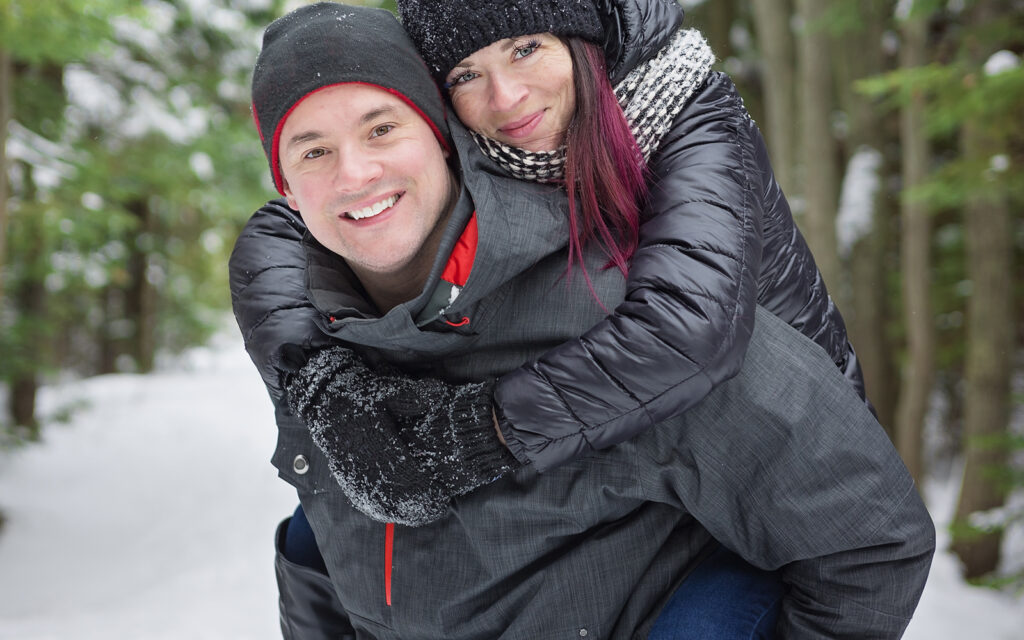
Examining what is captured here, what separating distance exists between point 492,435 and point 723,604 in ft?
1.94

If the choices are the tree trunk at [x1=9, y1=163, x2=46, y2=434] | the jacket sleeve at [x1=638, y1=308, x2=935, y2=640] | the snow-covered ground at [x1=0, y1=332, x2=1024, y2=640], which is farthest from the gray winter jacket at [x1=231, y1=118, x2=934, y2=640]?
the tree trunk at [x1=9, y1=163, x2=46, y2=434]

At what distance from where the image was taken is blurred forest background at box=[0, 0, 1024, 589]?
500cm

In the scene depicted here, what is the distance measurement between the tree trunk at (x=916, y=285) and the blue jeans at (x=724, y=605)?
5.90 metres

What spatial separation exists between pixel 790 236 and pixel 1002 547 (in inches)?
223

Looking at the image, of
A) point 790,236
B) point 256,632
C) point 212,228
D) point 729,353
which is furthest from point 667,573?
point 212,228

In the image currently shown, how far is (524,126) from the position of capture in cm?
203

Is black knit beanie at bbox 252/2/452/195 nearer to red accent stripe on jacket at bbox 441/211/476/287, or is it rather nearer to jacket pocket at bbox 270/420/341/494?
red accent stripe on jacket at bbox 441/211/476/287

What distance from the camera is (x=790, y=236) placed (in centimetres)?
201

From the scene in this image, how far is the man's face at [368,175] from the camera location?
5.94ft

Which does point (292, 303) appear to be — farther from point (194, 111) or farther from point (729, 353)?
point (194, 111)

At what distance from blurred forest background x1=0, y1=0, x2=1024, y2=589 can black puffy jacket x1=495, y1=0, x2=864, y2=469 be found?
8.49ft

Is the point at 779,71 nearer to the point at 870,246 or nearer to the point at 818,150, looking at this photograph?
the point at 818,150

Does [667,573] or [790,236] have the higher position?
[790,236]

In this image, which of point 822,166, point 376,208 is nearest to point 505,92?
point 376,208
